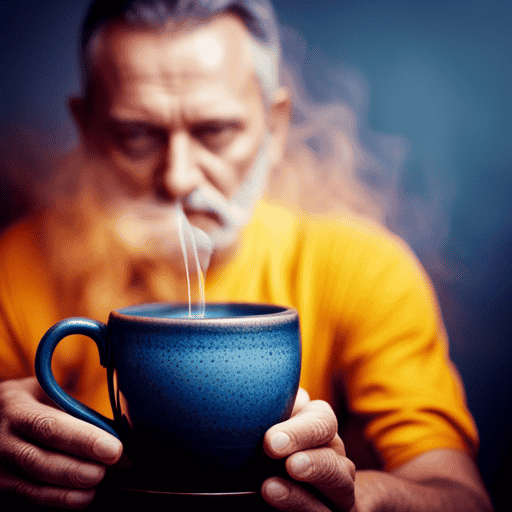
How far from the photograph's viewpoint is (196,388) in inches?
16.1

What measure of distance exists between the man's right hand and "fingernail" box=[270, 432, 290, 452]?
0.15 meters

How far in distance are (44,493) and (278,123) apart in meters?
0.77

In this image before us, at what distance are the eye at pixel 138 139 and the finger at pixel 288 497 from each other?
0.69m

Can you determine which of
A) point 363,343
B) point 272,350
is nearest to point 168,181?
point 363,343

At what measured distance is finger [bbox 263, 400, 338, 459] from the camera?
1.42 feet

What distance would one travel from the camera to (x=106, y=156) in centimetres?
99

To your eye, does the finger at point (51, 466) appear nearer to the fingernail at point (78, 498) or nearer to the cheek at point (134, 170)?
the fingernail at point (78, 498)

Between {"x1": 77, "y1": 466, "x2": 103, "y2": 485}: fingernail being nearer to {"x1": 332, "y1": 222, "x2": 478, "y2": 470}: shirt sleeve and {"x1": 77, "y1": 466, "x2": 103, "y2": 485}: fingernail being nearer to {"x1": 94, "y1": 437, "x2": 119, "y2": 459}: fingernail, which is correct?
{"x1": 94, "y1": 437, "x2": 119, "y2": 459}: fingernail

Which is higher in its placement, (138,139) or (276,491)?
(138,139)

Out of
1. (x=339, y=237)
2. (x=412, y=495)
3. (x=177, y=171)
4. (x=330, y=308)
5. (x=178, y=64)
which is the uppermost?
(x=178, y=64)

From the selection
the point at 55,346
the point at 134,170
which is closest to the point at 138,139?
the point at 134,170

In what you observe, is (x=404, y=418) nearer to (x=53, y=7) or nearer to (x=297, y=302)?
(x=297, y=302)

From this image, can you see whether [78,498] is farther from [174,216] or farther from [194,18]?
[194,18]

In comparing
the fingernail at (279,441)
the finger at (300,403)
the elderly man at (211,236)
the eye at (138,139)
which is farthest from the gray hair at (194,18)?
the fingernail at (279,441)
